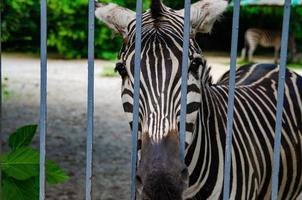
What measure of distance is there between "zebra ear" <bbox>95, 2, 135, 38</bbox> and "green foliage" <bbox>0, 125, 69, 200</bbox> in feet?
2.19

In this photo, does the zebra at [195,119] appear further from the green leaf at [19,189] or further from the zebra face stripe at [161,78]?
the green leaf at [19,189]

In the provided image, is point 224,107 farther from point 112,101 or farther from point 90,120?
point 112,101

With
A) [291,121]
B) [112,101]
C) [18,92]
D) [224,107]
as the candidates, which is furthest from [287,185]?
[18,92]

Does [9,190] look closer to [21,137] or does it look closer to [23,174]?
[23,174]

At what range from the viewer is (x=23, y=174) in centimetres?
228

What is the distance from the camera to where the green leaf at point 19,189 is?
2.30m

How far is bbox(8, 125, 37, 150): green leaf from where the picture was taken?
239 cm

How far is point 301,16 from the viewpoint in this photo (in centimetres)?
2178

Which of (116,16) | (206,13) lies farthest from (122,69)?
(206,13)

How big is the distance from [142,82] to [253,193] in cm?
107

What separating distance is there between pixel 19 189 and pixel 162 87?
2.45 feet

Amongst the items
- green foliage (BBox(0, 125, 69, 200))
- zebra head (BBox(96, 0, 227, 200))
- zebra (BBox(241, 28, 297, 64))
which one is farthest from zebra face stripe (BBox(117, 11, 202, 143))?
zebra (BBox(241, 28, 297, 64))

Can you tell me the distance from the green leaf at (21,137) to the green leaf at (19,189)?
15cm

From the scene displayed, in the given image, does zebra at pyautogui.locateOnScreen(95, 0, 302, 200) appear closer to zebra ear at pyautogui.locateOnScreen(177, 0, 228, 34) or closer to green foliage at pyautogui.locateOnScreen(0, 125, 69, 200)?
zebra ear at pyautogui.locateOnScreen(177, 0, 228, 34)
